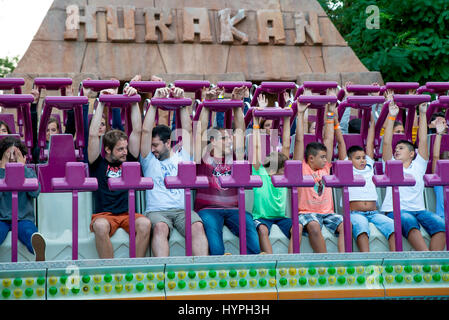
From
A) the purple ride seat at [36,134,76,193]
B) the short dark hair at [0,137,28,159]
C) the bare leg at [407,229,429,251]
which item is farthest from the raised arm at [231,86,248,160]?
the short dark hair at [0,137,28,159]

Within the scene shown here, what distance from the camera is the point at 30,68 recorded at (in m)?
7.18

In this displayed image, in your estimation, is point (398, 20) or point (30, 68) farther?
point (398, 20)

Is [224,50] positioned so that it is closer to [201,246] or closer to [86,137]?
[86,137]

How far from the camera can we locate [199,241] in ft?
10.5

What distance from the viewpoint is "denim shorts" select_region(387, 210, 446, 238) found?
350cm

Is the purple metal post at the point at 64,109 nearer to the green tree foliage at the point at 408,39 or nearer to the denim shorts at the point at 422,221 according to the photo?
the denim shorts at the point at 422,221

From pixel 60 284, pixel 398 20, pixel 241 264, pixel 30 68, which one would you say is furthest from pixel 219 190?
pixel 398 20

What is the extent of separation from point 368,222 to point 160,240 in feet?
3.83

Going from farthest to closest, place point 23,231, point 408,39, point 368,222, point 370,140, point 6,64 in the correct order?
point 6,64 < point 408,39 < point 370,140 < point 368,222 < point 23,231

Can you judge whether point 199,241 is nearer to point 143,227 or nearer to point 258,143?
point 143,227

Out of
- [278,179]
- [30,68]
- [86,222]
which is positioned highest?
[30,68]

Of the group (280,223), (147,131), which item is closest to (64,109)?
(147,131)
